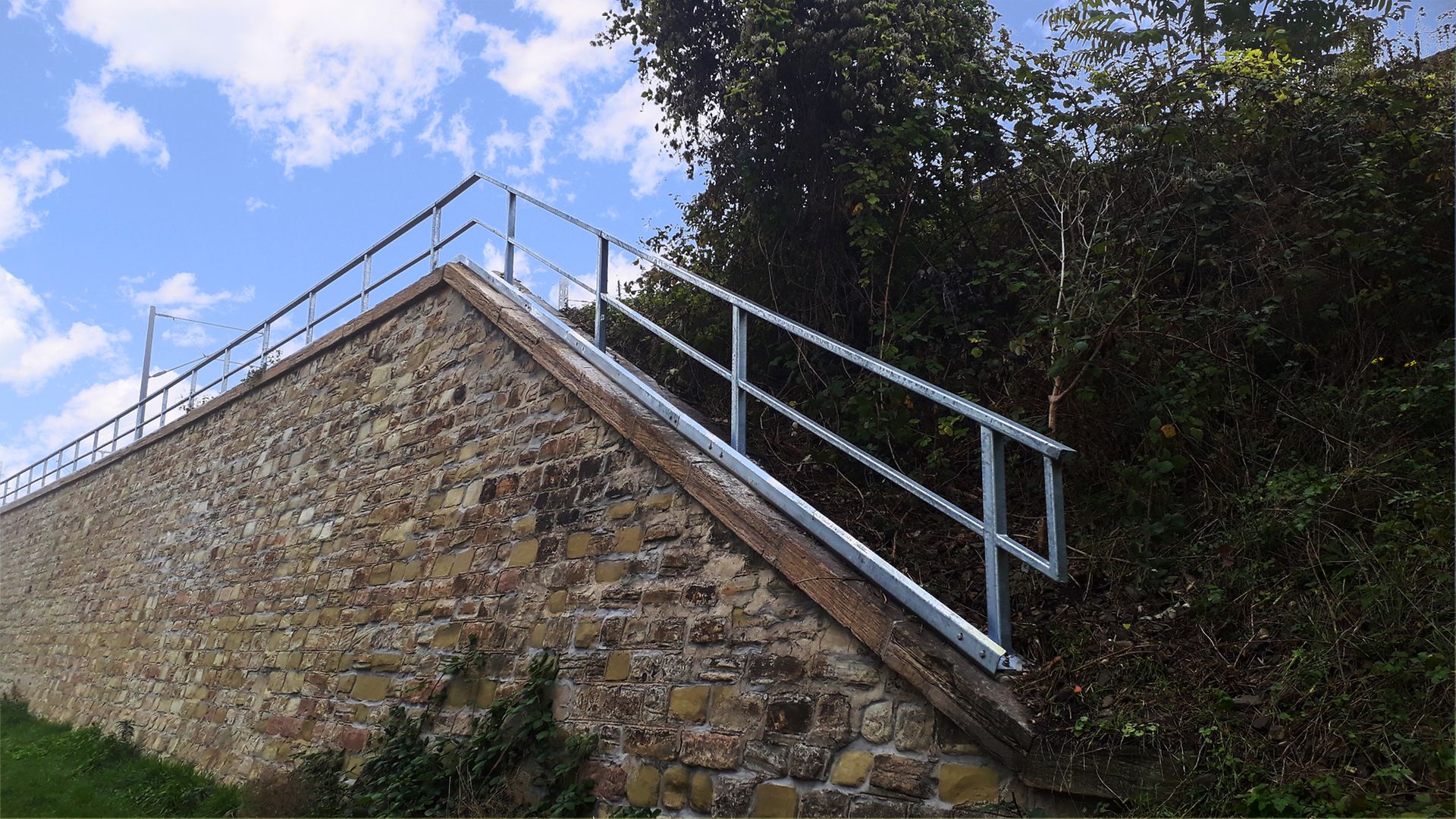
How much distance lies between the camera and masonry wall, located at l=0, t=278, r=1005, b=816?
363cm

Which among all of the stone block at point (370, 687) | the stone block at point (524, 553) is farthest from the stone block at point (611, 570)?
the stone block at point (370, 687)

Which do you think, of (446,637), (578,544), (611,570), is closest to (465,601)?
(446,637)

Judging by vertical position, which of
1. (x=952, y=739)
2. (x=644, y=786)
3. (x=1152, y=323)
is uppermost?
(x=1152, y=323)

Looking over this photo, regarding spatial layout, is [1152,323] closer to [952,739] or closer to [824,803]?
[952,739]

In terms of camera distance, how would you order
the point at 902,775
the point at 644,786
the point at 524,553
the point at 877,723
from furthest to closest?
the point at 524,553 < the point at 644,786 < the point at 877,723 < the point at 902,775

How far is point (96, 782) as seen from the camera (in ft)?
27.3

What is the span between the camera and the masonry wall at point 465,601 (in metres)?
3.63

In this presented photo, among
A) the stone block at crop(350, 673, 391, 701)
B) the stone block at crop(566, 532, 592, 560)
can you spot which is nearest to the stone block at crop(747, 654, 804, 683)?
the stone block at crop(566, 532, 592, 560)

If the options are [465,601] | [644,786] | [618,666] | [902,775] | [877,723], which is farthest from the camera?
[465,601]

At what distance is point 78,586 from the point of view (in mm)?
13617

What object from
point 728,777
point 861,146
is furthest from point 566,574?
point 861,146

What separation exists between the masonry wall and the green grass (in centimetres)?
31

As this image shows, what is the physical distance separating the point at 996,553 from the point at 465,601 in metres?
3.60

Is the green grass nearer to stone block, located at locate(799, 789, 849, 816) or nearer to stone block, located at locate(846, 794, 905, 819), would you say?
stone block, located at locate(799, 789, 849, 816)
